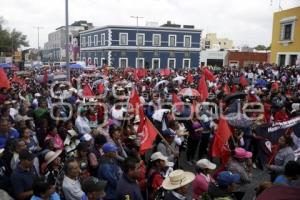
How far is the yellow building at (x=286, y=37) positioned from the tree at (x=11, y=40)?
43.8m

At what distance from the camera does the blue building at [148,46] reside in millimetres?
47812

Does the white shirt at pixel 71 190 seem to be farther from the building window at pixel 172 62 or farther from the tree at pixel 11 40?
the tree at pixel 11 40

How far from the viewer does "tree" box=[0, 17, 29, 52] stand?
58906mm

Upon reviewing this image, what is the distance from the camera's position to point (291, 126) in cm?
713

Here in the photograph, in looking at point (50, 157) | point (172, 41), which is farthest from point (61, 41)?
point (50, 157)

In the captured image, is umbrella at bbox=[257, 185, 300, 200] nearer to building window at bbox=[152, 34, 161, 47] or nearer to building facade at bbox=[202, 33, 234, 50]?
building window at bbox=[152, 34, 161, 47]

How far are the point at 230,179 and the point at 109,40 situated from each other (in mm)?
44327

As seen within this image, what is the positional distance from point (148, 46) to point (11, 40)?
2802 cm

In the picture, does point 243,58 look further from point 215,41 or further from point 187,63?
point 215,41

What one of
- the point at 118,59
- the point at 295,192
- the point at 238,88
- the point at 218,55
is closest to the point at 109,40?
the point at 118,59

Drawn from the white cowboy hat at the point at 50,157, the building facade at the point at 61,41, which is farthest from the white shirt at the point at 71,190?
Result: the building facade at the point at 61,41

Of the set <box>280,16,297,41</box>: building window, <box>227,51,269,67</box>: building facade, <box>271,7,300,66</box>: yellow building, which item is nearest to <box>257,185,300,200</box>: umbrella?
<box>271,7,300,66</box>: yellow building

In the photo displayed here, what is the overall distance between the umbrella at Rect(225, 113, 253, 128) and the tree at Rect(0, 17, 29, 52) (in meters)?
56.7

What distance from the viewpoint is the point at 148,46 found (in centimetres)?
4938
